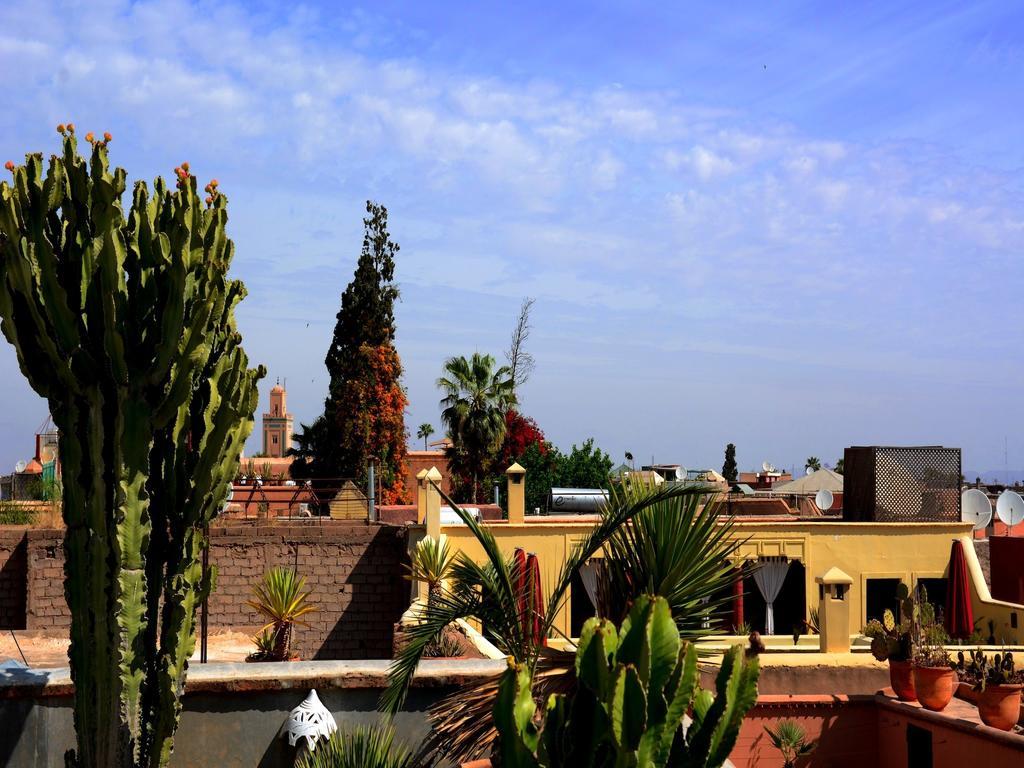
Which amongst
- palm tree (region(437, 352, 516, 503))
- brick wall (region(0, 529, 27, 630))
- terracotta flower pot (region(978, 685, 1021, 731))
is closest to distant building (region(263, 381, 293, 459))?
palm tree (region(437, 352, 516, 503))

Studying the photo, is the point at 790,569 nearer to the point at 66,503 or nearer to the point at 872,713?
the point at 872,713

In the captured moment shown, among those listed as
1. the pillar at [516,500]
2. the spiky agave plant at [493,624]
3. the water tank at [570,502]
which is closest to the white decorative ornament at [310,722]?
Answer: the spiky agave plant at [493,624]

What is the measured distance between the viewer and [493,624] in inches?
279

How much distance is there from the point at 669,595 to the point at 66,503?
3.98m

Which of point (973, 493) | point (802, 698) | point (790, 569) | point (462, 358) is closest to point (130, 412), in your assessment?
point (802, 698)

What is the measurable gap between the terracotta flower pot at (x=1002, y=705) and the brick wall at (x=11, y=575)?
17753mm

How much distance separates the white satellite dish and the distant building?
11782 cm

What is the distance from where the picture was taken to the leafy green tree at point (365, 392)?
1505 inches

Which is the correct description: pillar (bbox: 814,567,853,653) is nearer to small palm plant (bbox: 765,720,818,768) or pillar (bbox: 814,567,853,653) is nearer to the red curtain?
small palm plant (bbox: 765,720,818,768)

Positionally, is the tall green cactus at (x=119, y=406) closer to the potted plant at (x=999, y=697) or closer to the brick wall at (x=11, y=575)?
the potted plant at (x=999, y=697)

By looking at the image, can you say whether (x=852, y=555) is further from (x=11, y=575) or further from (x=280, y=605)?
(x=11, y=575)

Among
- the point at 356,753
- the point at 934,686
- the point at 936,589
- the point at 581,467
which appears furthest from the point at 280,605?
the point at 581,467

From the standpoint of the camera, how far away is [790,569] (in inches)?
851

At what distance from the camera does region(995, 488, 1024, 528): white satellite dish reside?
839 inches
